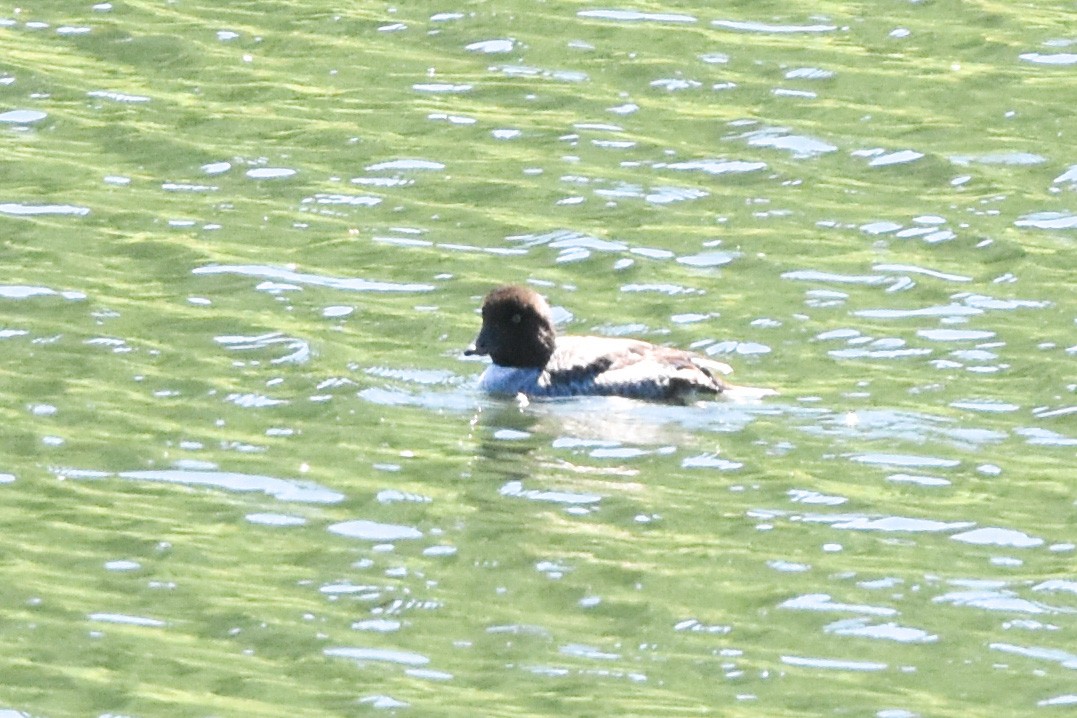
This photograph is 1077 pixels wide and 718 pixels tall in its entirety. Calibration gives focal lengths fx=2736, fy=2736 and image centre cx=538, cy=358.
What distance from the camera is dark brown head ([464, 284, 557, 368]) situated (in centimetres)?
1741

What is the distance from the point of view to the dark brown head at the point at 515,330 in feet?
A: 57.1

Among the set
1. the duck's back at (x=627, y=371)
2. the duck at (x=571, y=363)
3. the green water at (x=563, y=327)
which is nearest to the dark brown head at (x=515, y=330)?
the duck at (x=571, y=363)

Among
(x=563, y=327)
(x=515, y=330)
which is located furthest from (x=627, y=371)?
(x=563, y=327)

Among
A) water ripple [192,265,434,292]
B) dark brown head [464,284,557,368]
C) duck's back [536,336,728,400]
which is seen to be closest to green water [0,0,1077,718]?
water ripple [192,265,434,292]

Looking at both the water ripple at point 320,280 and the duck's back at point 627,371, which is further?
the water ripple at point 320,280

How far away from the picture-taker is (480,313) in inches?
725

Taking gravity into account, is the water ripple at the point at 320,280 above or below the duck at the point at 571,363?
above

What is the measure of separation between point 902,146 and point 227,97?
5570 mm

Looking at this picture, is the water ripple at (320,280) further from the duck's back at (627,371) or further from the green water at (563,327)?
the duck's back at (627,371)

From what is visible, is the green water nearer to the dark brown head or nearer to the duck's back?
the duck's back

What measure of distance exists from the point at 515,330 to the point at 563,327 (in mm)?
1427

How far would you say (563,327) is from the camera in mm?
18797

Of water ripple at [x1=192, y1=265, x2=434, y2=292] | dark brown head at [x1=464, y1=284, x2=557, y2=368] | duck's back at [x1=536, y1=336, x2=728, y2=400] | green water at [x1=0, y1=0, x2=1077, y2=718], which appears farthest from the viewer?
water ripple at [x1=192, y1=265, x2=434, y2=292]

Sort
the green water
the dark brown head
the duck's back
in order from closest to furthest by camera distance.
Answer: the green water, the duck's back, the dark brown head
